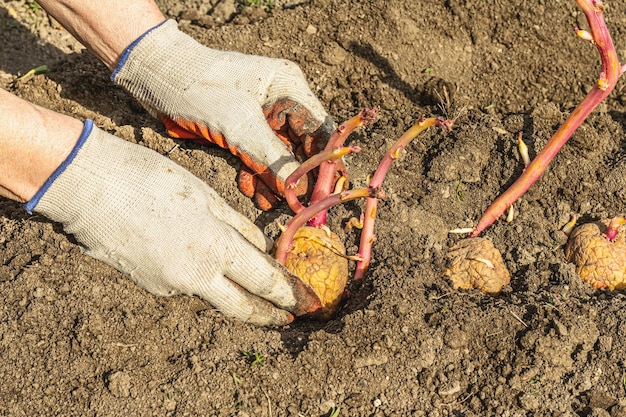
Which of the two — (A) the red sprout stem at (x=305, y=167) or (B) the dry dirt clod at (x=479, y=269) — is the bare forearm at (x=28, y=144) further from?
(B) the dry dirt clod at (x=479, y=269)

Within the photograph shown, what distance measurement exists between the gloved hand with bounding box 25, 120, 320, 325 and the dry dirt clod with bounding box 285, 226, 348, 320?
0.12 meters

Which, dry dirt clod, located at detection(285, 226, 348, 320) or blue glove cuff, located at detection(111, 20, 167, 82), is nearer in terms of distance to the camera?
dry dirt clod, located at detection(285, 226, 348, 320)

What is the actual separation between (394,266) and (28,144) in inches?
67.0

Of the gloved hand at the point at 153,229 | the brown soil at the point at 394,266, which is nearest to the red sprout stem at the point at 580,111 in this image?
the brown soil at the point at 394,266

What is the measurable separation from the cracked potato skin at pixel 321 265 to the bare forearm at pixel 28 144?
3.63ft

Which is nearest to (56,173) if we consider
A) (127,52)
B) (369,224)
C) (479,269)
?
(127,52)

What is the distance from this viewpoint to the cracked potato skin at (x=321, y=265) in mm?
3453

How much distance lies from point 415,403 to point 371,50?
7.73ft

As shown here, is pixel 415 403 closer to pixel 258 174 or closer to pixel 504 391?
pixel 504 391

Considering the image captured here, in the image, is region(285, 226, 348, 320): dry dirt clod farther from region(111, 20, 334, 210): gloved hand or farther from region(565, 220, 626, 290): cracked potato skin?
region(565, 220, 626, 290): cracked potato skin

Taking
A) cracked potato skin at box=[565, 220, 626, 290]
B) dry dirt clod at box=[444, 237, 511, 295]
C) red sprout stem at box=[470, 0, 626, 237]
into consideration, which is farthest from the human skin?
cracked potato skin at box=[565, 220, 626, 290]

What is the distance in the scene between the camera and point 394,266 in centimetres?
352

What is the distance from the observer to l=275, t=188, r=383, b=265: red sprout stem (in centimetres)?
315

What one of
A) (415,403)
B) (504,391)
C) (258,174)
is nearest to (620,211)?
(504,391)
